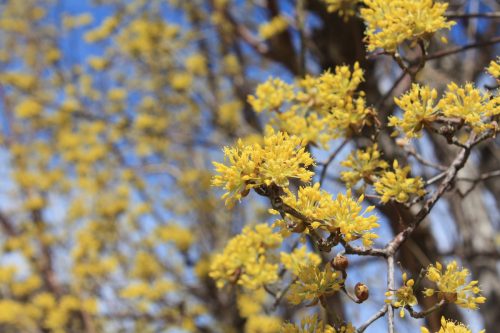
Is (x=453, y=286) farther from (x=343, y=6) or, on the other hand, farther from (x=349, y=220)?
(x=343, y=6)

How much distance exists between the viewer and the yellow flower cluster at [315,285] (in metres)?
1.65

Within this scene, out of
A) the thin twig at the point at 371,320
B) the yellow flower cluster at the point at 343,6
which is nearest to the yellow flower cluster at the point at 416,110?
the thin twig at the point at 371,320

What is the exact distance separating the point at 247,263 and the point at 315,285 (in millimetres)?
644

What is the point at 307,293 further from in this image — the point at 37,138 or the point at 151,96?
the point at 37,138

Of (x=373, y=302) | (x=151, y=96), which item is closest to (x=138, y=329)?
(x=373, y=302)

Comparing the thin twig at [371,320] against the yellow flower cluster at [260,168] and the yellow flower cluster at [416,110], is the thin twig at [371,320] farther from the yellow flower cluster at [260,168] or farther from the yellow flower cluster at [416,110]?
the yellow flower cluster at [416,110]

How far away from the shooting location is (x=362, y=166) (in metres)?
2.03

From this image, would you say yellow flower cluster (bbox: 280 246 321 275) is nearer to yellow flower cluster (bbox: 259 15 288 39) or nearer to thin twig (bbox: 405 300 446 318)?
thin twig (bbox: 405 300 446 318)

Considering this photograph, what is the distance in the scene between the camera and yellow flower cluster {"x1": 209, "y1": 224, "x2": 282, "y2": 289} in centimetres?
224

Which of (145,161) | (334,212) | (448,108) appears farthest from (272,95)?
(145,161)

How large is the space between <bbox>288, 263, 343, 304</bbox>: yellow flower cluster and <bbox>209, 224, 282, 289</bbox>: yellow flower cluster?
536mm

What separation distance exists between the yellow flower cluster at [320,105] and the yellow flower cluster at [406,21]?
16cm

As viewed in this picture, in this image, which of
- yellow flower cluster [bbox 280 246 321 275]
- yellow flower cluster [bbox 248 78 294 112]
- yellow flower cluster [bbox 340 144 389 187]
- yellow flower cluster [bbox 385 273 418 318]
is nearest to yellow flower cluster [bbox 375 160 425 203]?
yellow flower cluster [bbox 340 144 389 187]

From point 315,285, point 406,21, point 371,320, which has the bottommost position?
point 371,320
